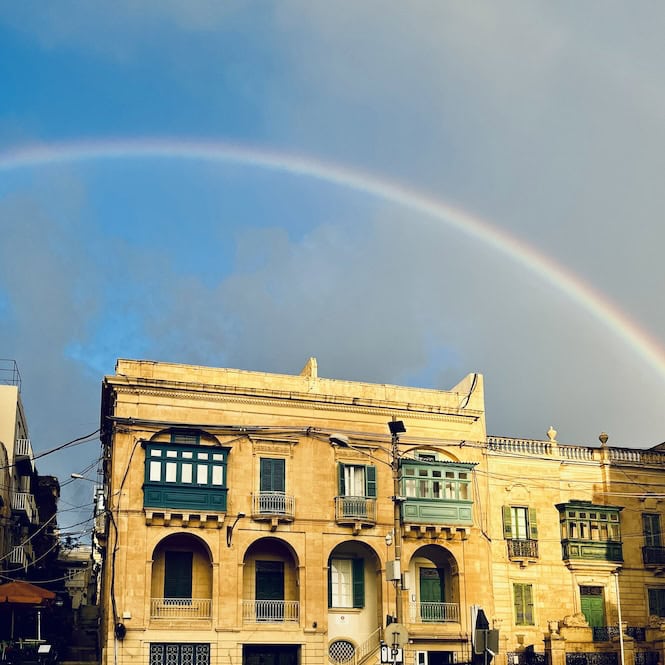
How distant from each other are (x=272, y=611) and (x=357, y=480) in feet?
23.6

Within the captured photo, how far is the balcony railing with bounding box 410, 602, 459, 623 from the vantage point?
1791 inches

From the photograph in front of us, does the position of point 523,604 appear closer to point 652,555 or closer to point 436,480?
point 436,480

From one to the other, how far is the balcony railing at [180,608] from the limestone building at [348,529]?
0.20ft

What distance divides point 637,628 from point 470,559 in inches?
382

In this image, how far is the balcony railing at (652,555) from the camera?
50.0 meters

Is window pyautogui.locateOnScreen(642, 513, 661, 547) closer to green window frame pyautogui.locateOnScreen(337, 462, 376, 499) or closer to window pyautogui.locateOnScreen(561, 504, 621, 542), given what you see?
window pyautogui.locateOnScreen(561, 504, 621, 542)

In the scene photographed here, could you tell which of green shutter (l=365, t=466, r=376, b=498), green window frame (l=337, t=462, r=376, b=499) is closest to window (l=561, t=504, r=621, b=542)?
green shutter (l=365, t=466, r=376, b=498)

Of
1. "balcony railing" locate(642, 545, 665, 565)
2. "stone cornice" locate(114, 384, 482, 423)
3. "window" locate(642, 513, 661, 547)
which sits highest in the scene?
"stone cornice" locate(114, 384, 482, 423)

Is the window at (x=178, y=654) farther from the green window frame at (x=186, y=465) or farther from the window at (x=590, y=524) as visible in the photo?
the window at (x=590, y=524)

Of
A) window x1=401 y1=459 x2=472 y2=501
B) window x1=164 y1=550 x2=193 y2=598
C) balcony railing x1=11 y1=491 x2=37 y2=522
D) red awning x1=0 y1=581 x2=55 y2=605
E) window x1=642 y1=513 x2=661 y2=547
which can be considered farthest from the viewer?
balcony railing x1=11 y1=491 x2=37 y2=522

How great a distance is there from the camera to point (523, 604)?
47156 millimetres

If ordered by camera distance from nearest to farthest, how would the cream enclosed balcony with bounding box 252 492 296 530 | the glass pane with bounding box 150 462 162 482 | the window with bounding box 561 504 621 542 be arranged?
the glass pane with bounding box 150 462 162 482
the cream enclosed balcony with bounding box 252 492 296 530
the window with bounding box 561 504 621 542

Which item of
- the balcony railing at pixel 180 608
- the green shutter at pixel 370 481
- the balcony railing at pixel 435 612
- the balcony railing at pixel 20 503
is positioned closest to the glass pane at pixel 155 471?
the balcony railing at pixel 180 608

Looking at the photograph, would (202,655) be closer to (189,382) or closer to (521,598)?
(189,382)
